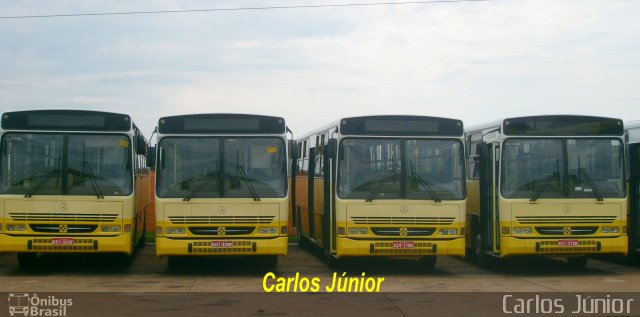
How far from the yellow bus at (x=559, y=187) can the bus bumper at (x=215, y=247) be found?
171 inches

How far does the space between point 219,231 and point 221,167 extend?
1.15 meters

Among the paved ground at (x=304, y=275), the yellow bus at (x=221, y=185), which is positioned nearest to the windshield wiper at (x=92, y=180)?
the yellow bus at (x=221, y=185)

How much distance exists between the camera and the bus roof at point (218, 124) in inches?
687

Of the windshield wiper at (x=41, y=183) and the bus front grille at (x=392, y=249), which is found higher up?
the windshield wiper at (x=41, y=183)

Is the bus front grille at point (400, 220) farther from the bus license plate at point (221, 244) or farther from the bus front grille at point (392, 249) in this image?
the bus license plate at point (221, 244)

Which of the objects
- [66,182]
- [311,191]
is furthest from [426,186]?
[66,182]

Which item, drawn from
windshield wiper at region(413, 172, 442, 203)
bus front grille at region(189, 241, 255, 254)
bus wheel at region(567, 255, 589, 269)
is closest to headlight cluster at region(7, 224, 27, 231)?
bus front grille at region(189, 241, 255, 254)

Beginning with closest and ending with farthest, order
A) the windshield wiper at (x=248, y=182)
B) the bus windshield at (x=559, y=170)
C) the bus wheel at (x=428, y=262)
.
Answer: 1. the windshield wiper at (x=248, y=182)
2. the bus windshield at (x=559, y=170)
3. the bus wheel at (x=428, y=262)

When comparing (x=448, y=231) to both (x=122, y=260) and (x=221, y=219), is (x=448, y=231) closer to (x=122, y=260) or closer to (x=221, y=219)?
(x=221, y=219)

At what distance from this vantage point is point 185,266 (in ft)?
65.0
